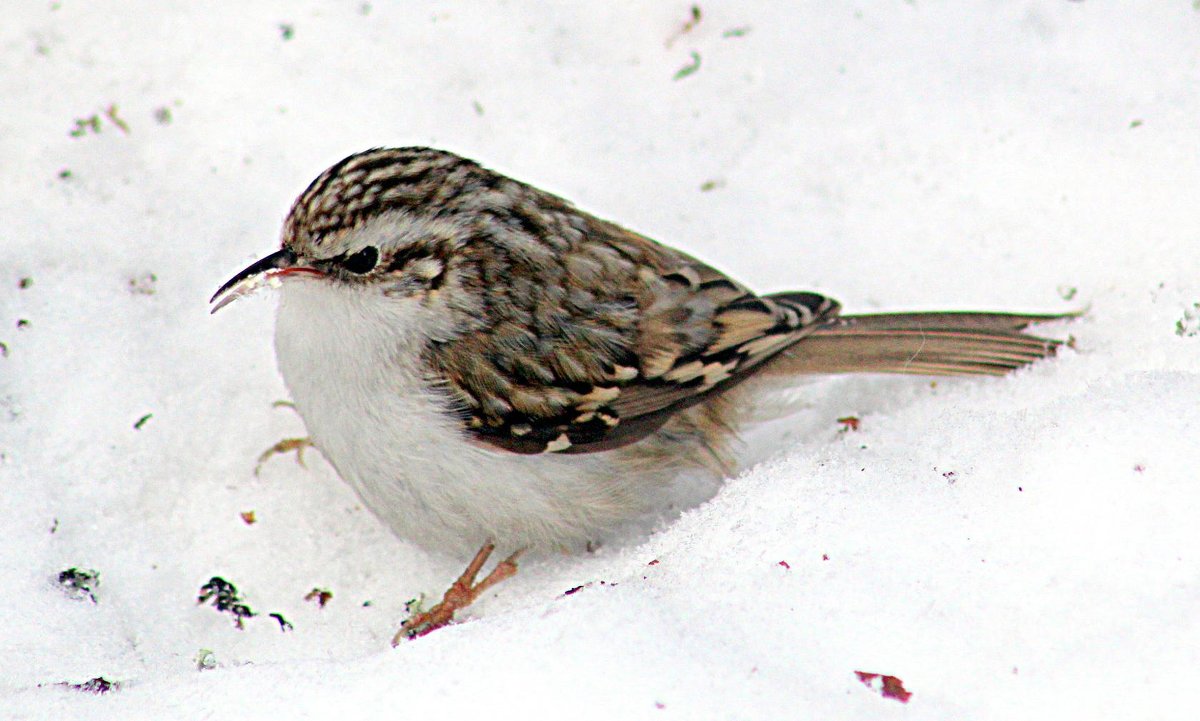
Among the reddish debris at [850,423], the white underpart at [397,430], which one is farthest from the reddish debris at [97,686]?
the reddish debris at [850,423]

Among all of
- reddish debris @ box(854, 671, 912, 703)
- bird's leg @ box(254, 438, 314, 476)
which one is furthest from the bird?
reddish debris @ box(854, 671, 912, 703)

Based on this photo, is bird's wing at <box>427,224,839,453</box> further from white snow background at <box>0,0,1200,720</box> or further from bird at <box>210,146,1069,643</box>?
white snow background at <box>0,0,1200,720</box>

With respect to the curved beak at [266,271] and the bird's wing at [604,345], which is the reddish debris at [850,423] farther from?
the curved beak at [266,271]

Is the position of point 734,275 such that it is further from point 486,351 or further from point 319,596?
point 319,596

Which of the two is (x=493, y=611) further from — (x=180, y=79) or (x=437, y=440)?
(x=180, y=79)

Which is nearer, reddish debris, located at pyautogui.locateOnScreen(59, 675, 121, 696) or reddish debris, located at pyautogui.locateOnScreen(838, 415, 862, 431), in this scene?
reddish debris, located at pyautogui.locateOnScreen(59, 675, 121, 696)

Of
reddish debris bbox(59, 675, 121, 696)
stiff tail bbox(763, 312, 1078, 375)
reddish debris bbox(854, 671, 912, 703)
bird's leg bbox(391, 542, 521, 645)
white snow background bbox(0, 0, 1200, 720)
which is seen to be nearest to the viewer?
reddish debris bbox(854, 671, 912, 703)

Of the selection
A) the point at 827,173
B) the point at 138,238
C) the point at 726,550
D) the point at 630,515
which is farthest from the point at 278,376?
the point at 827,173

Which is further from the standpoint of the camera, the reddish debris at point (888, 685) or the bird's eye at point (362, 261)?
the bird's eye at point (362, 261)
